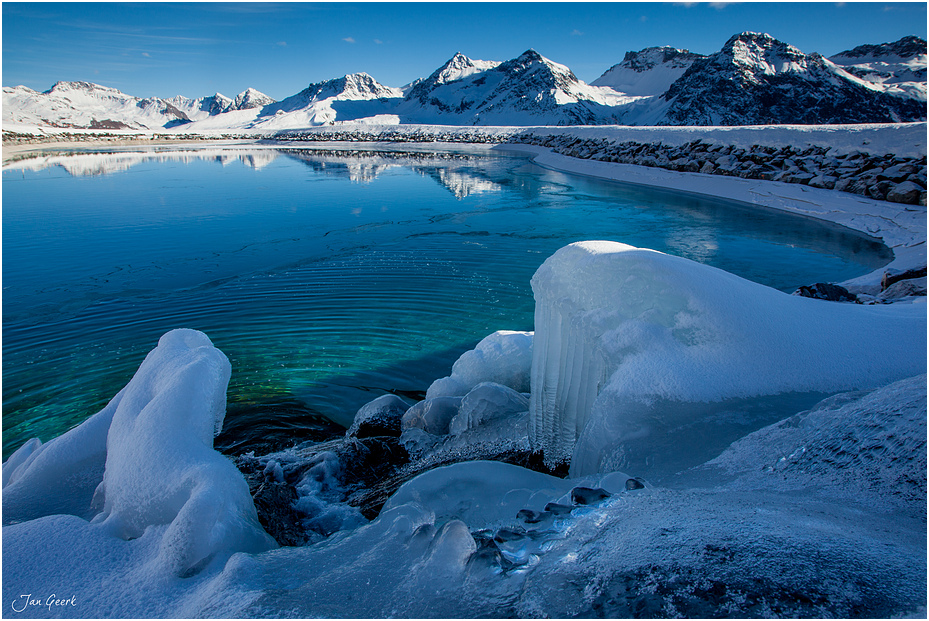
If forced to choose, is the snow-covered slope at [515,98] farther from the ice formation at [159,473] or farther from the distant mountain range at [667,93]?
the ice formation at [159,473]

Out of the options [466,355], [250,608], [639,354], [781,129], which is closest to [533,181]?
[781,129]

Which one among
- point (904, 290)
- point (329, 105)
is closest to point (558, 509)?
point (904, 290)

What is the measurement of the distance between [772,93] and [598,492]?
57575 mm

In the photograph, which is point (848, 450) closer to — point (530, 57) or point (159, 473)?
point (159, 473)

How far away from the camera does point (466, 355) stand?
4.52m

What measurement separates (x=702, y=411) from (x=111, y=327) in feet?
21.9

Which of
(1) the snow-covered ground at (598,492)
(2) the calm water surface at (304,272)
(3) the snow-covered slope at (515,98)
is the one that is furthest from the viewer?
(3) the snow-covered slope at (515,98)

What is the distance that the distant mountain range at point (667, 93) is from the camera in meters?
44.4

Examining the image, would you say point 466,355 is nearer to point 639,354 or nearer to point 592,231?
point 639,354

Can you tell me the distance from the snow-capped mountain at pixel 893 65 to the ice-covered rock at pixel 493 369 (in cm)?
5633

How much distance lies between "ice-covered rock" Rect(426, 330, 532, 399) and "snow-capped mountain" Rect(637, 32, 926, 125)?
49.8 m

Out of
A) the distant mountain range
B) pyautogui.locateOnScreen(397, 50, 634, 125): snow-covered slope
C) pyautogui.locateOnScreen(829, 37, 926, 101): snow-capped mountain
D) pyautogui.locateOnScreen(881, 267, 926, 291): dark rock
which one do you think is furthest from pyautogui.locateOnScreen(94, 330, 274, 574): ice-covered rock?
pyautogui.locateOnScreen(397, 50, 634, 125): snow-covered slope

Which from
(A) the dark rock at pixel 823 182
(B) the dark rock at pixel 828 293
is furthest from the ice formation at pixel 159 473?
(A) the dark rock at pixel 823 182
